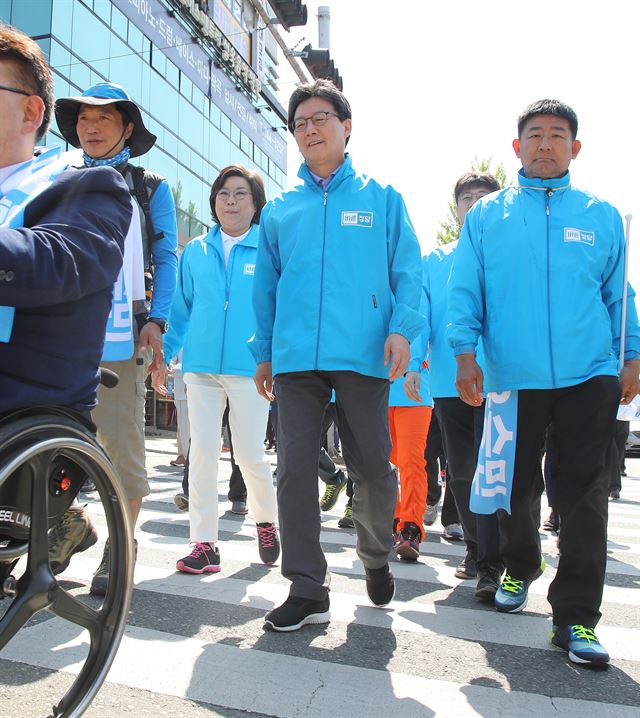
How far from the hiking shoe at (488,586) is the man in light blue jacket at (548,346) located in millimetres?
316

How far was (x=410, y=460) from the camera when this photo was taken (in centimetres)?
505

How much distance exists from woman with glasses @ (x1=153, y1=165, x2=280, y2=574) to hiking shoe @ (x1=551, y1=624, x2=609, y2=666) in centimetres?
190

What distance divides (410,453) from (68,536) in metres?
3.26

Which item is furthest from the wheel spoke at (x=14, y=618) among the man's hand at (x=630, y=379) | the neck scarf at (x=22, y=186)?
the man's hand at (x=630, y=379)

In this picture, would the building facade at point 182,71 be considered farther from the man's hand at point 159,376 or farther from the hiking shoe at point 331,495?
the man's hand at point 159,376

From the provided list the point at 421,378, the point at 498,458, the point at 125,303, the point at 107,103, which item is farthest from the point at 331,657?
the point at 421,378

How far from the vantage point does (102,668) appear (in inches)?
76.4

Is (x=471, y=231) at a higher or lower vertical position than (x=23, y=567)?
higher

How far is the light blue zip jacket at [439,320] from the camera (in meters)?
4.80

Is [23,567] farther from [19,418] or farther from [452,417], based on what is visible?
[452,417]

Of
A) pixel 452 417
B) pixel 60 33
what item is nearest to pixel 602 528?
pixel 452 417

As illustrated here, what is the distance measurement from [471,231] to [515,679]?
1855mm

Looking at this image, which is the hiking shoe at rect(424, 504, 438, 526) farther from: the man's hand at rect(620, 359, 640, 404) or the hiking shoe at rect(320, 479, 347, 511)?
the man's hand at rect(620, 359, 640, 404)

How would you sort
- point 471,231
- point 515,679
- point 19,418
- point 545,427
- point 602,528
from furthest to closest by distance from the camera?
point 471,231 < point 545,427 < point 602,528 < point 515,679 < point 19,418
